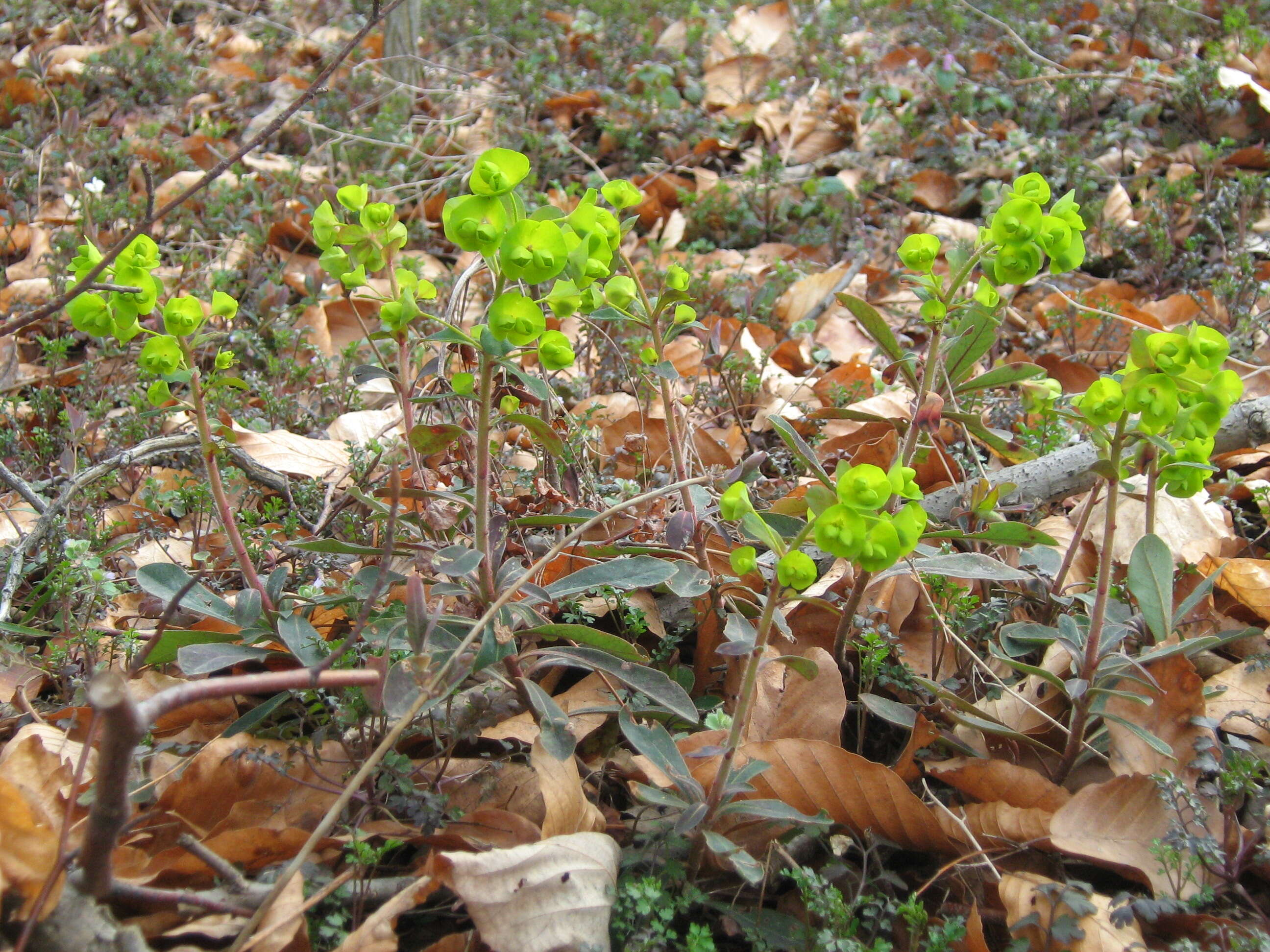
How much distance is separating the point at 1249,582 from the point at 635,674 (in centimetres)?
119

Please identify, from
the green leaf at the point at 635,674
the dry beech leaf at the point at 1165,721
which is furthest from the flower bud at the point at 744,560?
the dry beech leaf at the point at 1165,721

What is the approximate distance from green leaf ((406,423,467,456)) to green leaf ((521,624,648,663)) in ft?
Result: 1.05

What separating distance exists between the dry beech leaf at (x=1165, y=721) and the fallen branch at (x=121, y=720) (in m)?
1.15

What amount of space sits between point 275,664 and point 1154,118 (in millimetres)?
4046

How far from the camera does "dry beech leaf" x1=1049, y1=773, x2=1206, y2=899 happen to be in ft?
4.25

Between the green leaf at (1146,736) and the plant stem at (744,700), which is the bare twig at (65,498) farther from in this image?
the green leaf at (1146,736)

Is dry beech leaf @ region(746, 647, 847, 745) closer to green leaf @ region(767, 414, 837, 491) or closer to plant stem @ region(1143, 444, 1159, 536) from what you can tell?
green leaf @ region(767, 414, 837, 491)

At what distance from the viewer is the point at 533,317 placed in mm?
1239

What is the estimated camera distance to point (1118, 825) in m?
1.33

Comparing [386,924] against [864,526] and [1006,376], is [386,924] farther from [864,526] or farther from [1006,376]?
[1006,376]

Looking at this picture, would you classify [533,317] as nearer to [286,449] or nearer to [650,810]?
[650,810]

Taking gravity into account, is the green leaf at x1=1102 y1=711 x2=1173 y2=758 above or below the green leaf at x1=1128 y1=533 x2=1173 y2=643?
below

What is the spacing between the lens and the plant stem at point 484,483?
1.32 m

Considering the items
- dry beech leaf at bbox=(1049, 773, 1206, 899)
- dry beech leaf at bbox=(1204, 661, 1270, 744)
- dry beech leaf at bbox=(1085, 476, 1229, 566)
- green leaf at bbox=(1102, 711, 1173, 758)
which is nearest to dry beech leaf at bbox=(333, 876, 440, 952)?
dry beech leaf at bbox=(1049, 773, 1206, 899)
